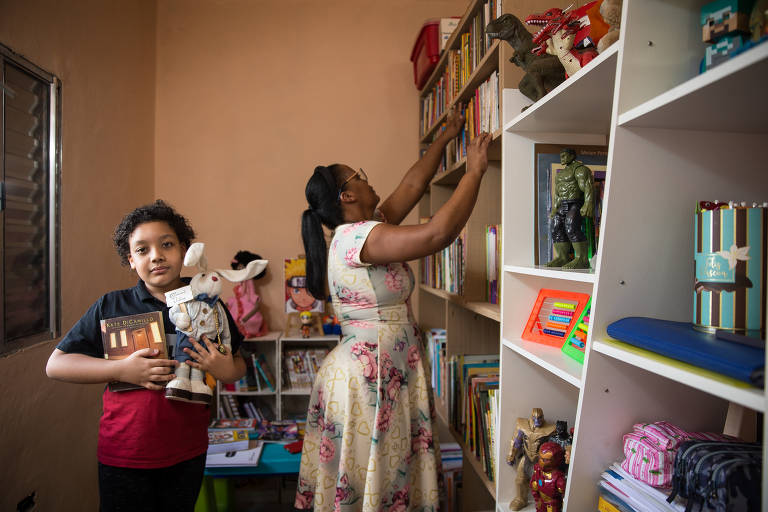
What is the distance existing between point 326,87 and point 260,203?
881mm

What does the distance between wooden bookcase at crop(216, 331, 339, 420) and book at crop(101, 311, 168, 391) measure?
1.20m

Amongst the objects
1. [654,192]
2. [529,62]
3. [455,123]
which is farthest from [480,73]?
[654,192]

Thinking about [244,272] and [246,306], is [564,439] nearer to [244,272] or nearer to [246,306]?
[244,272]

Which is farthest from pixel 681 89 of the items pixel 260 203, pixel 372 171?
pixel 260 203

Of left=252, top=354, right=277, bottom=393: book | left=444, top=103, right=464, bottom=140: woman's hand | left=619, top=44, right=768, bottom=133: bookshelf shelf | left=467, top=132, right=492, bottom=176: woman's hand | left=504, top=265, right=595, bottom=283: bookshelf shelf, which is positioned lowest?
left=252, top=354, right=277, bottom=393: book

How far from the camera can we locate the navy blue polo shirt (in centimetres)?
118

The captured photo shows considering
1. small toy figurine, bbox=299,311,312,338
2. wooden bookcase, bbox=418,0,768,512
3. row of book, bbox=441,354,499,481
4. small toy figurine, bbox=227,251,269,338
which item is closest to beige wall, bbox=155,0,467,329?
small toy figurine, bbox=227,251,269,338

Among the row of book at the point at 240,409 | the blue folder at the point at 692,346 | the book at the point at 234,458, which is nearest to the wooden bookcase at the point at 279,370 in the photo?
the row of book at the point at 240,409

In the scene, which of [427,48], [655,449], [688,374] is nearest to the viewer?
[688,374]

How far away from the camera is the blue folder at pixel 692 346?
0.48m

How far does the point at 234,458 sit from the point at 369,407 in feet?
3.74

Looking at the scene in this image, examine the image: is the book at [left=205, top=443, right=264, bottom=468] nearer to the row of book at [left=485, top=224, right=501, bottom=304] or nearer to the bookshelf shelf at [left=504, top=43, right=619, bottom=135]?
the row of book at [left=485, top=224, right=501, bottom=304]

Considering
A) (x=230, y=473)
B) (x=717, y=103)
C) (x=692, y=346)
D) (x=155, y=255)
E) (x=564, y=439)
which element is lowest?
(x=230, y=473)

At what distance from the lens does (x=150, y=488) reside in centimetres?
120
